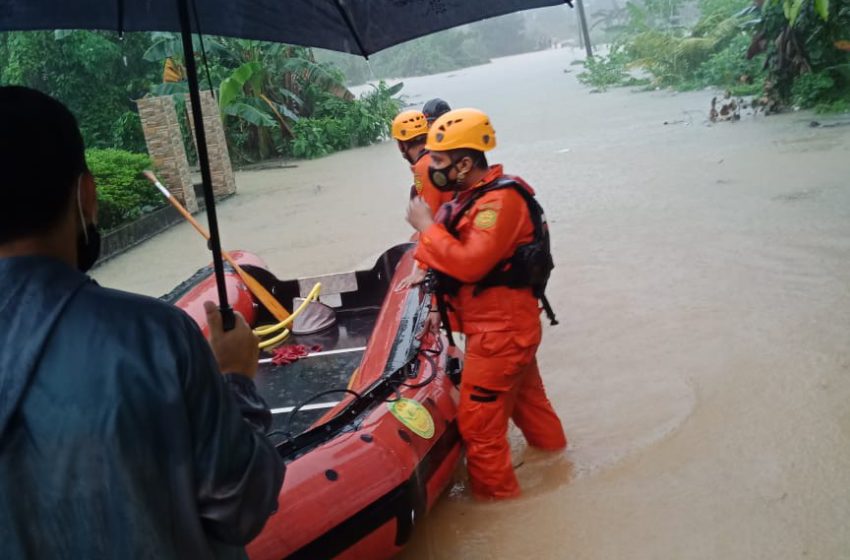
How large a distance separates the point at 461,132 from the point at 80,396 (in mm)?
2167

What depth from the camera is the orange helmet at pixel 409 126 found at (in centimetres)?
455

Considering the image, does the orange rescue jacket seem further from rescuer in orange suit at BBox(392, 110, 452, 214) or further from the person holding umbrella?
the person holding umbrella

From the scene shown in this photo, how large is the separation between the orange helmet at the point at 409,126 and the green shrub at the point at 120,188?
5.72 m

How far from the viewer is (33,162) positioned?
3.68ft

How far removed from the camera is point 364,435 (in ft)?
9.30

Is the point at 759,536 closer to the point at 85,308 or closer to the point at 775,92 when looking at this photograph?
the point at 85,308

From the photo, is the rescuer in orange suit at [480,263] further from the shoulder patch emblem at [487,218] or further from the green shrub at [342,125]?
the green shrub at [342,125]

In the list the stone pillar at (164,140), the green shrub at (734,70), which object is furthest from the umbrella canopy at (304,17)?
the green shrub at (734,70)

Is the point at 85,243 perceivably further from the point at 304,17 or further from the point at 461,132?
the point at 461,132

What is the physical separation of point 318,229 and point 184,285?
5.05 meters

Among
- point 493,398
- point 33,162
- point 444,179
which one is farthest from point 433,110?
→ point 33,162

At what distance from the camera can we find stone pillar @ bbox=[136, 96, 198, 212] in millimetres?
10875

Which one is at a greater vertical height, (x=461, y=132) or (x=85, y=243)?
(x=461, y=132)

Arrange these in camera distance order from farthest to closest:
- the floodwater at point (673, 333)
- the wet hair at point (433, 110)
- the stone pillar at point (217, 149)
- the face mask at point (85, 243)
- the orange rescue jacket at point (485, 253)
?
the stone pillar at point (217, 149) < the wet hair at point (433, 110) < the floodwater at point (673, 333) < the orange rescue jacket at point (485, 253) < the face mask at point (85, 243)
